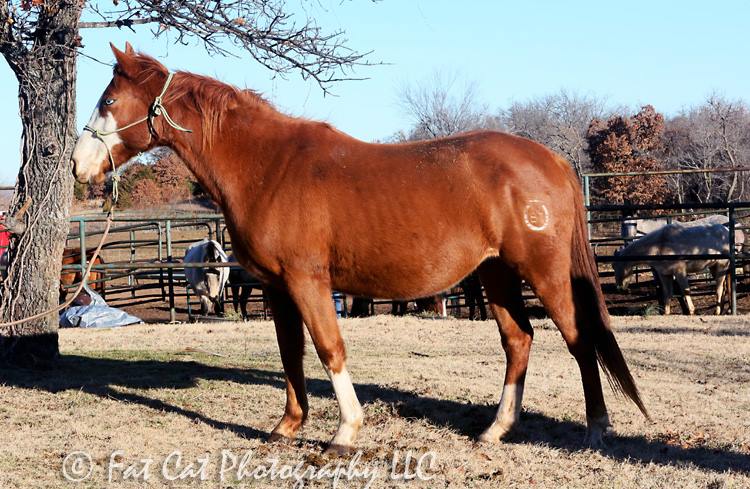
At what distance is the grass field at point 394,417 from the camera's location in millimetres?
4238

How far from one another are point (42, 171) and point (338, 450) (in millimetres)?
4042

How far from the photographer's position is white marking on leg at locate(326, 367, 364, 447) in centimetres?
462

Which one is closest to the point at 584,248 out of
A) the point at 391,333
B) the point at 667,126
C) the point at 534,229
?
the point at 534,229

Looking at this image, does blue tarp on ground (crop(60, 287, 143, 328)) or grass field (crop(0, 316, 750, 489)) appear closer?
grass field (crop(0, 316, 750, 489))

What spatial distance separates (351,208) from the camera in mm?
4621

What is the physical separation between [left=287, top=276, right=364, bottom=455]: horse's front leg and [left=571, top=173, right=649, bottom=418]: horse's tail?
54.8 inches

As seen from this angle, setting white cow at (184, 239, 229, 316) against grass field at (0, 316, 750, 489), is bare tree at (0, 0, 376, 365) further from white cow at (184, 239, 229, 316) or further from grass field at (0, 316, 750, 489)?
white cow at (184, 239, 229, 316)

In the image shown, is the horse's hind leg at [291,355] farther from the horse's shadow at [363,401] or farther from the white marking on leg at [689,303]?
the white marking on leg at [689,303]

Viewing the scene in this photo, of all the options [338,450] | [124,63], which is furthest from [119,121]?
[338,450]

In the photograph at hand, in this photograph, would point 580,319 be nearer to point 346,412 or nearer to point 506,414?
point 506,414


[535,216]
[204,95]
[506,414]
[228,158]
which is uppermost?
[204,95]

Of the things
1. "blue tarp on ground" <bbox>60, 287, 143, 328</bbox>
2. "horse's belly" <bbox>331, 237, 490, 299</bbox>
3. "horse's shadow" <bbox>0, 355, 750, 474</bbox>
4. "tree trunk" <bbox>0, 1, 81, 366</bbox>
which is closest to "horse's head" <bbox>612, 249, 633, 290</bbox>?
"blue tarp on ground" <bbox>60, 287, 143, 328</bbox>

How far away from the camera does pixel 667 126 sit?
147 ft

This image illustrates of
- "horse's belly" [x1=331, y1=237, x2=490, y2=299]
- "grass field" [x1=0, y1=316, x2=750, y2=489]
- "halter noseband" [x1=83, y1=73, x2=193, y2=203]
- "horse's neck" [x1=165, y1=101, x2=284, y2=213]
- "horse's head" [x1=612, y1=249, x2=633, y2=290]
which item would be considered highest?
"halter noseband" [x1=83, y1=73, x2=193, y2=203]
